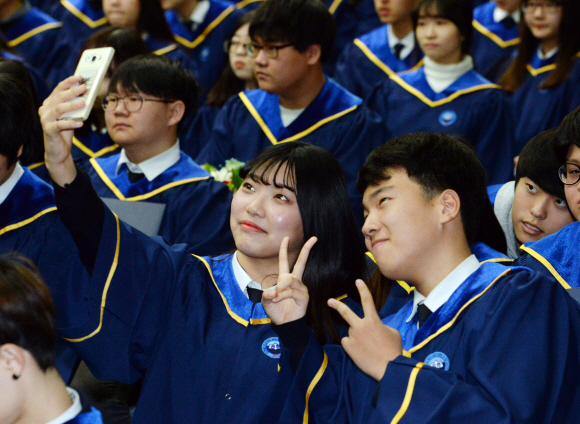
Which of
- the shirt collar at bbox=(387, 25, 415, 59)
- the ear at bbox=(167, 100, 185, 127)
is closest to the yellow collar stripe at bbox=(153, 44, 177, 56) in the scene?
the shirt collar at bbox=(387, 25, 415, 59)

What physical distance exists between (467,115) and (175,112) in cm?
160

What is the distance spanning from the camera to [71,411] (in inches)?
60.5

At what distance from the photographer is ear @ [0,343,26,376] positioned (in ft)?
4.85

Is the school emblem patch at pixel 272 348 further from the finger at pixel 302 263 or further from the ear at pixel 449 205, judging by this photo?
the ear at pixel 449 205

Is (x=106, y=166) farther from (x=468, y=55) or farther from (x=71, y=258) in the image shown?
(x=468, y=55)

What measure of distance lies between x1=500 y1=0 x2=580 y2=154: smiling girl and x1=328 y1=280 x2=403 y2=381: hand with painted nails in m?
2.70

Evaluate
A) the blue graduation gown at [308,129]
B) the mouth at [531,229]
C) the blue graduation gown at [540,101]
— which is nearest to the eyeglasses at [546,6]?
the blue graduation gown at [540,101]

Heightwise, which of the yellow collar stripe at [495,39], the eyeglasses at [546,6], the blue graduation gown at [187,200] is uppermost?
the eyeglasses at [546,6]

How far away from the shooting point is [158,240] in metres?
2.29

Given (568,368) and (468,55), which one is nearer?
(568,368)

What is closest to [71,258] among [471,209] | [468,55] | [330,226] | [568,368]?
[330,226]

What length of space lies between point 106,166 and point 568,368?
7.62 ft

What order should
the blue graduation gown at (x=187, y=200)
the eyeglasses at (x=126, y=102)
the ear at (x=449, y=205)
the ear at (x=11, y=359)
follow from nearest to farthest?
the ear at (x=11, y=359) < the ear at (x=449, y=205) < the blue graduation gown at (x=187, y=200) < the eyeglasses at (x=126, y=102)

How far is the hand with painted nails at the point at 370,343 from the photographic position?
5.78 ft
